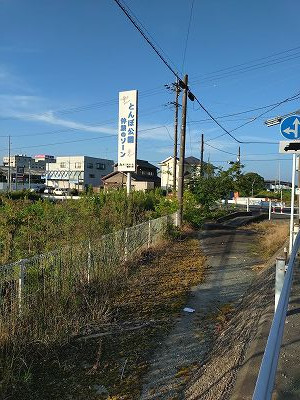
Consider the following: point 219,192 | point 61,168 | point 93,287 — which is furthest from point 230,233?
point 61,168

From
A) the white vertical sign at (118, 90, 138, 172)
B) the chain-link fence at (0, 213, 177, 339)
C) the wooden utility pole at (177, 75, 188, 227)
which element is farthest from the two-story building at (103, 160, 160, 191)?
the chain-link fence at (0, 213, 177, 339)

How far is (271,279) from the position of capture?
6672 mm

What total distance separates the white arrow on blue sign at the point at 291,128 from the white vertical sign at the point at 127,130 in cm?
998

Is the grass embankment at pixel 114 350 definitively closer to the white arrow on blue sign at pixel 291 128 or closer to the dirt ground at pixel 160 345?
the dirt ground at pixel 160 345

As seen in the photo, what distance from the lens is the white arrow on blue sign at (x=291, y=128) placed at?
6.24m

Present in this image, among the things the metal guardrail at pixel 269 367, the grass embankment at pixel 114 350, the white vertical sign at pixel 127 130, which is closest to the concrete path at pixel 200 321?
the grass embankment at pixel 114 350

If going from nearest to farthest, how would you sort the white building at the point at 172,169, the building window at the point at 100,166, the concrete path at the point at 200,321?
the concrete path at the point at 200,321 < the white building at the point at 172,169 < the building window at the point at 100,166

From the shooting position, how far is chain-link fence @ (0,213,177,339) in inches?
175

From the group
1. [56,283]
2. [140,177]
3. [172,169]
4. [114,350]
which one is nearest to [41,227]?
[56,283]

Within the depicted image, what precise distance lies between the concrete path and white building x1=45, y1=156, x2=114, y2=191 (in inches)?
2529

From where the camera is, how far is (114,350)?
4.67 m

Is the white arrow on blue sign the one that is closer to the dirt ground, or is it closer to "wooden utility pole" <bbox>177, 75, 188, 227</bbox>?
the dirt ground

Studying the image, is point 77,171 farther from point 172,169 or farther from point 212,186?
point 212,186

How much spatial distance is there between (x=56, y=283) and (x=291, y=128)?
4493 millimetres
